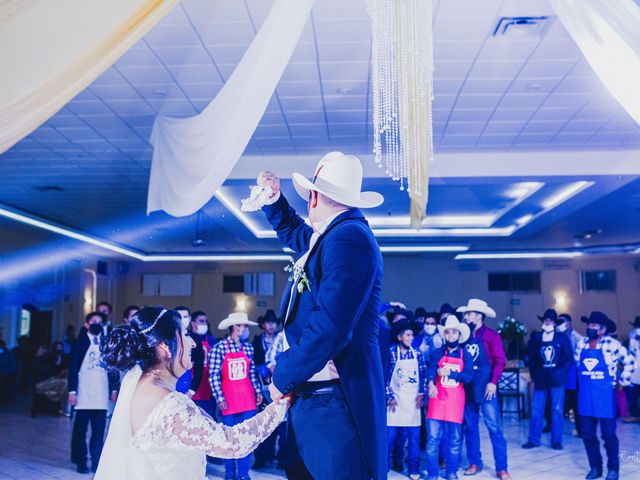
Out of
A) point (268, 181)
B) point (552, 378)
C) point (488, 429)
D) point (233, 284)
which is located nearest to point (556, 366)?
point (552, 378)

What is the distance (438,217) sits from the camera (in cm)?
1330

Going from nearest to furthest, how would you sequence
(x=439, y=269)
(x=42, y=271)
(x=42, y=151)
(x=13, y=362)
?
(x=42, y=151) → (x=13, y=362) → (x=42, y=271) → (x=439, y=269)

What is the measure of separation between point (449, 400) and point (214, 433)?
390cm

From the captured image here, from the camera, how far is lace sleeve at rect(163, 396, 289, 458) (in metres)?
2.14

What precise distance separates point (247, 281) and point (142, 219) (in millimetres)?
5788

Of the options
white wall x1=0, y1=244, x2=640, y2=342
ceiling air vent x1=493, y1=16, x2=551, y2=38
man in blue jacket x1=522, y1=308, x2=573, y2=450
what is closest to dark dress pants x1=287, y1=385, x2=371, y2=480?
ceiling air vent x1=493, y1=16, x2=551, y2=38

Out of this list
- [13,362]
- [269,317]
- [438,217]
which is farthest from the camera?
[438,217]

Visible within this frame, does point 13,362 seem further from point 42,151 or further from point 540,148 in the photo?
point 540,148

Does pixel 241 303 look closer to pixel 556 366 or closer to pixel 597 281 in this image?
pixel 597 281

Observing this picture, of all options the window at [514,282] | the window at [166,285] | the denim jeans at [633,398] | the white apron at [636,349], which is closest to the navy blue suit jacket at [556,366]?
the white apron at [636,349]

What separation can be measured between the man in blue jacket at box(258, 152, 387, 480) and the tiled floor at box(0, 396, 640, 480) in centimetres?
432

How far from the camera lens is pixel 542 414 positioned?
Result: 7422mm

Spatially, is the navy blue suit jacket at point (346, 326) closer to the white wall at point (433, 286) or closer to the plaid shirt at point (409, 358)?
the plaid shirt at point (409, 358)

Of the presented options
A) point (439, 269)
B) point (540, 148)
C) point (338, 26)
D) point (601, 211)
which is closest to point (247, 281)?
point (439, 269)
